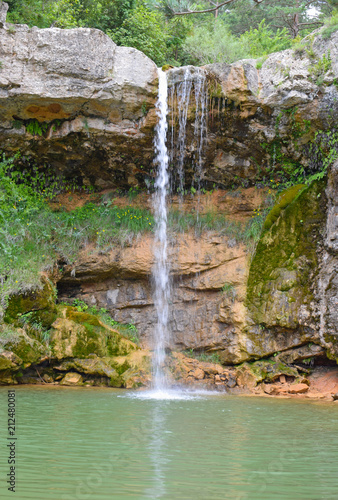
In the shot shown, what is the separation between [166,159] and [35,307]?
494 centimetres

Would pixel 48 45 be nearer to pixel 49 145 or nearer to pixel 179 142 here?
pixel 49 145

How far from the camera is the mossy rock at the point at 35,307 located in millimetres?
8758

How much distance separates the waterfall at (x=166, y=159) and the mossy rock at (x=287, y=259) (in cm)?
218

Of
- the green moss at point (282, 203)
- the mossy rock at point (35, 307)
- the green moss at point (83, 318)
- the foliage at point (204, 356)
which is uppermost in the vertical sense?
the green moss at point (282, 203)

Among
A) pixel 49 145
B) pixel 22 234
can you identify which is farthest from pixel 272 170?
pixel 22 234

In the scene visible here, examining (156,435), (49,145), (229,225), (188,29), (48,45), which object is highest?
(188,29)

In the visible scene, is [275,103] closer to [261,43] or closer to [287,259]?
[287,259]

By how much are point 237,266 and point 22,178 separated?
613 centimetres

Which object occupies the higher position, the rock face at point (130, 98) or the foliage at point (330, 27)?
the foliage at point (330, 27)

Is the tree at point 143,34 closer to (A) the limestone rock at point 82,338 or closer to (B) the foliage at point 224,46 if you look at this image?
(B) the foliage at point 224,46

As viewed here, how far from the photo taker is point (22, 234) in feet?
34.4

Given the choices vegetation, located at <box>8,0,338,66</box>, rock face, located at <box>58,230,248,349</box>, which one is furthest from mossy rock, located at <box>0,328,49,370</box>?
vegetation, located at <box>8,0,338,66</box>

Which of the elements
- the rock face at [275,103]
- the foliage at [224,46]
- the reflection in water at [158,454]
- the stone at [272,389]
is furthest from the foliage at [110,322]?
the foliage at [224,46]

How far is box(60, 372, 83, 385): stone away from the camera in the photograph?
340 inches
